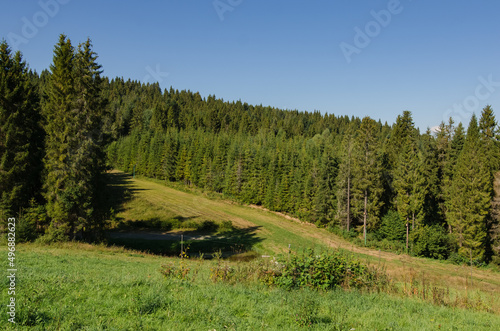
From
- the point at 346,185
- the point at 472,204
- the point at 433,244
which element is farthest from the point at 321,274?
the point at 346,185

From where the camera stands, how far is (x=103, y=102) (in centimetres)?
2350

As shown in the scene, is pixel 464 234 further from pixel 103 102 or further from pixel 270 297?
pixel 103 102

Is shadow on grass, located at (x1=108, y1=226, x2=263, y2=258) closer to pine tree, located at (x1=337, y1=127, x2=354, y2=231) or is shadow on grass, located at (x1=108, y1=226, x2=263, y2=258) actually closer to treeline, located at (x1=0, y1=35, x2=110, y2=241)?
treeline, located at (x1=0, y1=35, x2=110, y2=241)

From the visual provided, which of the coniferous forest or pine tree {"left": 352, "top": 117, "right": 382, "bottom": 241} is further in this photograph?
pine tree {"left": 352, "top": 117, "right": 382, "bottom": 241}

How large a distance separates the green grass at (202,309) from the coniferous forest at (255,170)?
17251 millimetres

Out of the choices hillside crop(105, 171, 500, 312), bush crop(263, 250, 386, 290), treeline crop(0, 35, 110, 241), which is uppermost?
treeline crop(0, 35, 110, 241)

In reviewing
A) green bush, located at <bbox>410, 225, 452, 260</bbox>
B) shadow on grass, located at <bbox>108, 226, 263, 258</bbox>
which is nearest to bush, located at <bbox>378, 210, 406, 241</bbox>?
green bush, located at <bbox>410, 225, 452, 260</bbox>

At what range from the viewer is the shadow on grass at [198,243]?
29.8 meters

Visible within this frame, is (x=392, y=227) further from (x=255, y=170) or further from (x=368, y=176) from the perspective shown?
(x=255, y=170)

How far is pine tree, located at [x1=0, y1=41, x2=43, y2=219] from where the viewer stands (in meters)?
20.1

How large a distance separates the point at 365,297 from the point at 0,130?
2478 cm

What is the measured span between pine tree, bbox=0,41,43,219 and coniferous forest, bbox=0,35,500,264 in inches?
3.1

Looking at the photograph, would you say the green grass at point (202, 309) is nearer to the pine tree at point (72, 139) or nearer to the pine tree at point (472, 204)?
the pine tree at point (72, 139)

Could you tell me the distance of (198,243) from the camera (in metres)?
33.3
